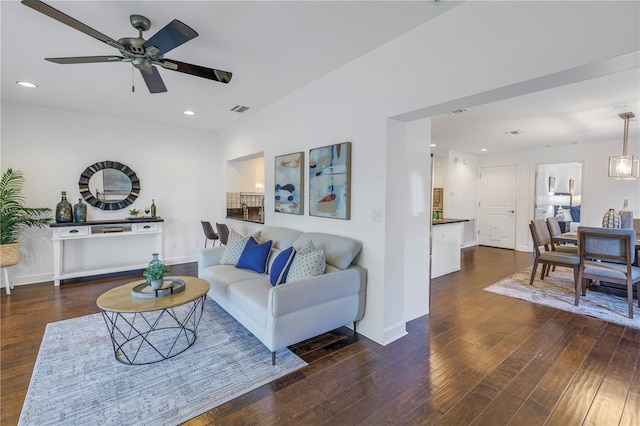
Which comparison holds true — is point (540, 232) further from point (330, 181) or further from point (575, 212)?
point (575, 212)

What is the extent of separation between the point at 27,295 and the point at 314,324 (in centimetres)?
415

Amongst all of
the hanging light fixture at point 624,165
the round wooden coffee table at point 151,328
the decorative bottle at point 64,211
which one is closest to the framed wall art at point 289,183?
the round wooden coffee table at point 151,328

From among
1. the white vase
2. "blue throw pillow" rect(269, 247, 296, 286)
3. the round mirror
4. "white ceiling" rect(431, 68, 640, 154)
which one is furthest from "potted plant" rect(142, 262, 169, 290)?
"white ceiling" rect(431, 68, 640, 154)

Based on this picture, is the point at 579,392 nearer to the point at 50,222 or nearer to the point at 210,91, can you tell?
the point at 210,91

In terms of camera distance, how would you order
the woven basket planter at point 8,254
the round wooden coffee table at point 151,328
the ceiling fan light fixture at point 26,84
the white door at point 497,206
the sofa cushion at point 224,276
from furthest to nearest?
the white door at point 497,206, the woven basket planter at point 8,254, the ceiling fan light fixture at point 26,84, the sofa cushion at point 224,276, the round wooden coffee table at point 151,328

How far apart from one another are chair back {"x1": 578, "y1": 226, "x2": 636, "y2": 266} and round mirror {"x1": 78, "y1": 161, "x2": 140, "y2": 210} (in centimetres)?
678

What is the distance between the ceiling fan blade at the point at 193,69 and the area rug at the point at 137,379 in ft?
7.78

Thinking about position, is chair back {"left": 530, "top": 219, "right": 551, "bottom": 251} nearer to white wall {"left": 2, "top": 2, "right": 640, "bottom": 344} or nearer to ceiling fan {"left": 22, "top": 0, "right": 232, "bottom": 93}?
white wall {"left": 2, "top": 2, "right": 640, "bottom": 344}

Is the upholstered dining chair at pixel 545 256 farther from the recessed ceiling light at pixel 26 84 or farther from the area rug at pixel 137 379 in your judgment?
the recessed ceiling light at pixel 26 84

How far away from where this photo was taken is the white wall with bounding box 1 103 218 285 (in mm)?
4430

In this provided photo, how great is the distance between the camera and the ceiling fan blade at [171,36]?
72.1 inches

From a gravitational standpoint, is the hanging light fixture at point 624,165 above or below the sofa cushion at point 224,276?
above

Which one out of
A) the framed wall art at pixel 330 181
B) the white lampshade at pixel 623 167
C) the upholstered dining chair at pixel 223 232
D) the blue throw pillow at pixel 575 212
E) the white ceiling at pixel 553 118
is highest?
the white ceiling at pixel 553 118

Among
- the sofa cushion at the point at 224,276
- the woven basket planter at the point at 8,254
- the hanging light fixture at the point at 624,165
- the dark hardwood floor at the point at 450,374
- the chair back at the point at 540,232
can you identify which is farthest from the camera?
the chair back at the point at 540,232
